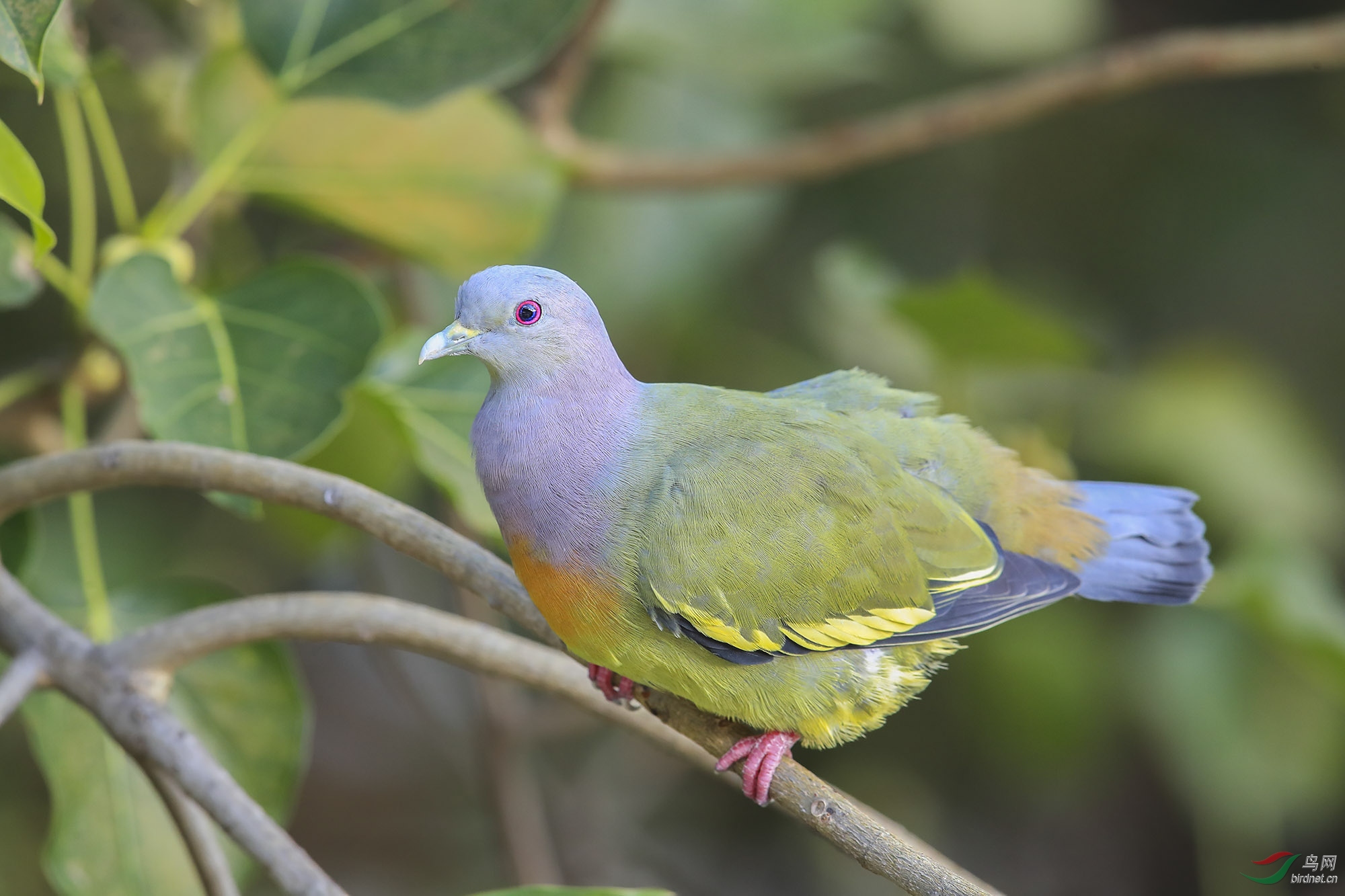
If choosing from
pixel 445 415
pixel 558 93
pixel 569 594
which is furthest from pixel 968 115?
pixel 569 594

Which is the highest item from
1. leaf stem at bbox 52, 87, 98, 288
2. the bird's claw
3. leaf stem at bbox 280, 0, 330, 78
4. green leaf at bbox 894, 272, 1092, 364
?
leaf stem at bbox 280, 0, 330, 78

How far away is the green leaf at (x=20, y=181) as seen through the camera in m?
1.04

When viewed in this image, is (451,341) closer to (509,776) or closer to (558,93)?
(558,93)

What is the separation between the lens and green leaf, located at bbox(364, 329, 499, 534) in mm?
1607

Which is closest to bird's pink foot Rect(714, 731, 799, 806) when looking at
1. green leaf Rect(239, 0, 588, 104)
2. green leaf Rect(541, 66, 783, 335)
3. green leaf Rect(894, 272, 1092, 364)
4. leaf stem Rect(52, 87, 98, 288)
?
green leaf Rect(894, 272, 1092, 364)

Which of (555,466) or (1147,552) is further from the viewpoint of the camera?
(1147,552)

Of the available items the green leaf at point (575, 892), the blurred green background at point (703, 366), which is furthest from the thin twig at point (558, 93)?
the green leaf at point (575, 892)

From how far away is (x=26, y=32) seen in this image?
1.06 meters

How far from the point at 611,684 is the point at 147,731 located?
1.81 feet

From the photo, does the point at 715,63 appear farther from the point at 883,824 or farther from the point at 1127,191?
the point at 883,824

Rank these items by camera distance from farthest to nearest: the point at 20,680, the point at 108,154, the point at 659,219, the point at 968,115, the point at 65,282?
the point at 659,219, the point at 968,115, the point at 108,154, the point at 65,282, the point at 20,680

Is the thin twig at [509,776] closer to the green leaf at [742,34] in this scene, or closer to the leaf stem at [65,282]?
the leaf stem at [65,282]

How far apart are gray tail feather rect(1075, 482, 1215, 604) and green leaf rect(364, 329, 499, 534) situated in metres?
0.89

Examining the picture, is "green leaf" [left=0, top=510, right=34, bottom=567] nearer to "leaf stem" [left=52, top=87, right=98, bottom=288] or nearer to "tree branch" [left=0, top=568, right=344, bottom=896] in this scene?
"tree branch" [left=0, top=568, right=344, bottom=896]
